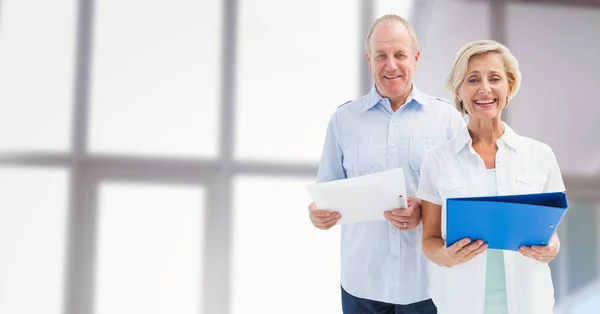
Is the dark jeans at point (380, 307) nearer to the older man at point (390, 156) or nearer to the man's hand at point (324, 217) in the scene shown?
the older man at point (390, 156)

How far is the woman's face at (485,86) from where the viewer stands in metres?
1.39

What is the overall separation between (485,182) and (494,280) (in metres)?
0.23

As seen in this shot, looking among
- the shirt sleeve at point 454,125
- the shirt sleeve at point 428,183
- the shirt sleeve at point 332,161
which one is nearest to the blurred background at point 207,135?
the shirt sleeve at point 332,161

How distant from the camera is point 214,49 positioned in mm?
3344

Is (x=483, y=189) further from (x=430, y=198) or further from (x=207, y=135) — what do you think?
(x=207, y=135)

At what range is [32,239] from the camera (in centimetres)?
316

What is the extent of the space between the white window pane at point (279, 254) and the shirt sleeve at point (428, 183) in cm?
184

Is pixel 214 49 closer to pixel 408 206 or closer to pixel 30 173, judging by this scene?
pixel 30 173

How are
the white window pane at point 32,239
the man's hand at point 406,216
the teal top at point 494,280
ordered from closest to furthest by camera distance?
the teal top at point 494,280
the man's hand at point 406,216
the white window pane at point 32,239

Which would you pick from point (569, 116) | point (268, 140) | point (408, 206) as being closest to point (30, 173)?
point (268, 140)

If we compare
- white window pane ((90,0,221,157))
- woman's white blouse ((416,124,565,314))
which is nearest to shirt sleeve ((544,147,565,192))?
woman's white blouse ((416,124,565,314))

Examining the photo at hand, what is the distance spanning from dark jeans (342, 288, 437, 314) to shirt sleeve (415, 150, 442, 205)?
38 centimetres

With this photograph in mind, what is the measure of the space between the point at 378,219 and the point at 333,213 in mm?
Answer: 130

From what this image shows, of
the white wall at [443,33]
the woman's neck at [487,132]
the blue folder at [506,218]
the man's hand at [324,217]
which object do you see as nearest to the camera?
the blue folder at [506,218]
